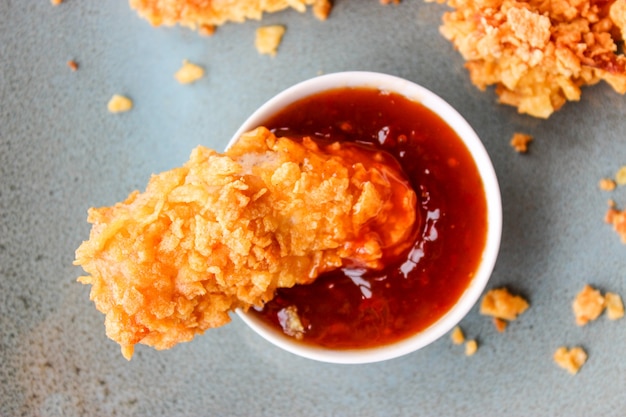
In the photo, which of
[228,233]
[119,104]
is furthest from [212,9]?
[228,233]

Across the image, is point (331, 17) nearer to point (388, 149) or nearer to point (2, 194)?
point (388, 149)

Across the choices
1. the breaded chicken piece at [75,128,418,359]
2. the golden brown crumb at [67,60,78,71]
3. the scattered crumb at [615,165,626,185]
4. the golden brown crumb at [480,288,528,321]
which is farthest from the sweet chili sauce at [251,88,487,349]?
the golden brown crumb at [67,60,78,71]

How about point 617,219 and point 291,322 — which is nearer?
point 291,322

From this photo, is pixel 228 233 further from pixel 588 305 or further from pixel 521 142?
pixel 588 305

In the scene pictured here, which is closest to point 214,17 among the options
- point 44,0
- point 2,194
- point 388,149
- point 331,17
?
point 331,17

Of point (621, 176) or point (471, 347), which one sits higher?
point (621, 176)

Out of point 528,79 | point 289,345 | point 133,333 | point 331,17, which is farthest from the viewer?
point 331,17
